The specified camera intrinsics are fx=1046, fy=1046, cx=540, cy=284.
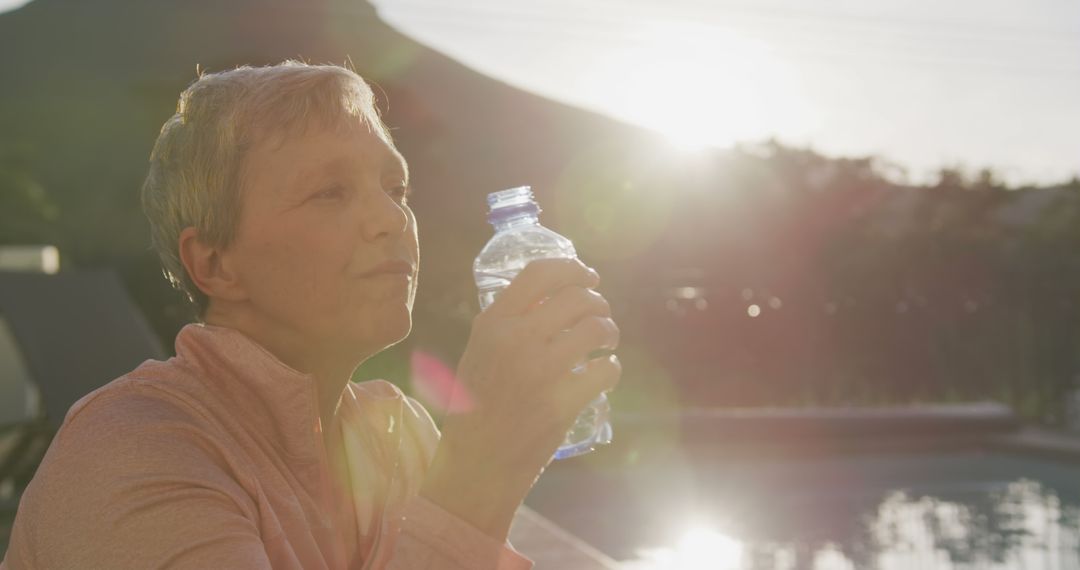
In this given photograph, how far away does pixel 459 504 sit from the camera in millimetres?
1103

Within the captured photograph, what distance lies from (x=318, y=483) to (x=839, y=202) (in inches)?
596

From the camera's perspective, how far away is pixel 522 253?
5.83ft

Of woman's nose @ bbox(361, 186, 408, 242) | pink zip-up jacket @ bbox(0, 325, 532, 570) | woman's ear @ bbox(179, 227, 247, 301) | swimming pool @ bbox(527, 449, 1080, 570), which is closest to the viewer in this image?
pink zip-up jacket @ bbox(0, 325, 532, 570)

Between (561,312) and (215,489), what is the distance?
0.41 metres

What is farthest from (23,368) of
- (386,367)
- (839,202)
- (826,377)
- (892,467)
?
(839,202)

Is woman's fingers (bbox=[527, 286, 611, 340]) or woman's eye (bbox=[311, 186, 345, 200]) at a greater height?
woman's eye (bbox=[311, 186, 345, 200])

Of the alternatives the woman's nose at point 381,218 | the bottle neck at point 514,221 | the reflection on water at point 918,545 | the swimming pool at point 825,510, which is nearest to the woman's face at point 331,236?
the woman's nose at point 381,218

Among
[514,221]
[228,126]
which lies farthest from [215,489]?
[514,221]

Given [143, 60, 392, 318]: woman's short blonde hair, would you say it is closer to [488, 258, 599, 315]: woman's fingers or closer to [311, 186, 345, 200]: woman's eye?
[311, 186, 345, 200]: woman's eye

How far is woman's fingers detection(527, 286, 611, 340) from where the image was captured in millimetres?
1080

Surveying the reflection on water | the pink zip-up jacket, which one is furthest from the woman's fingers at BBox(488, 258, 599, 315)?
the reflection on water

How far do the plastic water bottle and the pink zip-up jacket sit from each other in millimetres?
342

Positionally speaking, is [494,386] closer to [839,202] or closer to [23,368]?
[23,368]

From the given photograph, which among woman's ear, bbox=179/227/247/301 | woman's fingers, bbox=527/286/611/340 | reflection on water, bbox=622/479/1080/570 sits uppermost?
woman's ear, bbox=179/227/247/301
